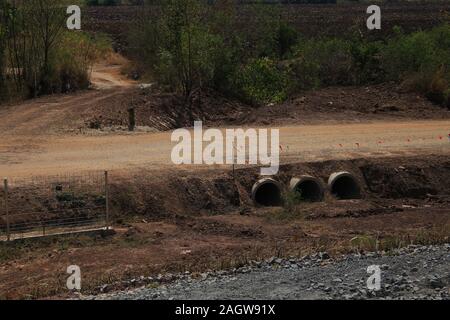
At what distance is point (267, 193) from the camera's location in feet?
66.3

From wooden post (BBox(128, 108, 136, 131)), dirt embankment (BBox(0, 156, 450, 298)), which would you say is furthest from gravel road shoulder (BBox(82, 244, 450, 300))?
wooden post (BBox(128, 108, 136, 131))

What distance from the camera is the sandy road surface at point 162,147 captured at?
767 inches

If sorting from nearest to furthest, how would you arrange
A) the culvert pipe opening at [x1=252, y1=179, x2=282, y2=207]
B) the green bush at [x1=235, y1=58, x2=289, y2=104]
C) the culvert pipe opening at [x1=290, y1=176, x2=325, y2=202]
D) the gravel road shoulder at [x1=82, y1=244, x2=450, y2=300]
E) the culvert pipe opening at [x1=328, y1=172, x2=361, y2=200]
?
the gravel road shoulder at [x1=82, y1=244, x2=450, y2=300] → the culvert pipe opening at [x1=252, y1=179, x2=282, y2=207] → the culvert pipe opening at [x1=290, y1=176, x2=325, y2=202] → the culvert pipe opening at [x1=328, y1=172, x2=361, y2=200] → the green bush at [x1=235, y1=58, x2=289, y2=104]

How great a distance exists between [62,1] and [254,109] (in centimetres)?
882

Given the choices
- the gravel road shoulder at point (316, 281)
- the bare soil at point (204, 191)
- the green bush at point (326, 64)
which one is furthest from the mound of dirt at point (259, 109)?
the gravel road shoulder at point (316, 281)

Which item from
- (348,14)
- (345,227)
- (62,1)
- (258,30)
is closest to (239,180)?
(345,227)

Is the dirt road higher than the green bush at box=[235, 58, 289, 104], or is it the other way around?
the green bush at box=[235, 58, 289, 104]

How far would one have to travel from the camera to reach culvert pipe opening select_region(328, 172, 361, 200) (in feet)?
66.4

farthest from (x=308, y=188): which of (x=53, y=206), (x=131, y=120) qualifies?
(x=53, y=206)

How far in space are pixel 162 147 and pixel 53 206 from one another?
17.1 feet

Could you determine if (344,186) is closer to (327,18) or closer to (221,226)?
(221,226)

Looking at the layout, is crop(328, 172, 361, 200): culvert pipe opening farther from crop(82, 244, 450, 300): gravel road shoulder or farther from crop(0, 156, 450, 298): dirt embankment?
crop(82, 244, 450, 300): gravel road shoulder

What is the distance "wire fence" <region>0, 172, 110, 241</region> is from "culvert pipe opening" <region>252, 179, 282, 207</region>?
401 centimetres

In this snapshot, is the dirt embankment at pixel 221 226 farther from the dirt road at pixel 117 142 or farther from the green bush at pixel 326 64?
the green bush at pixel 326 64
